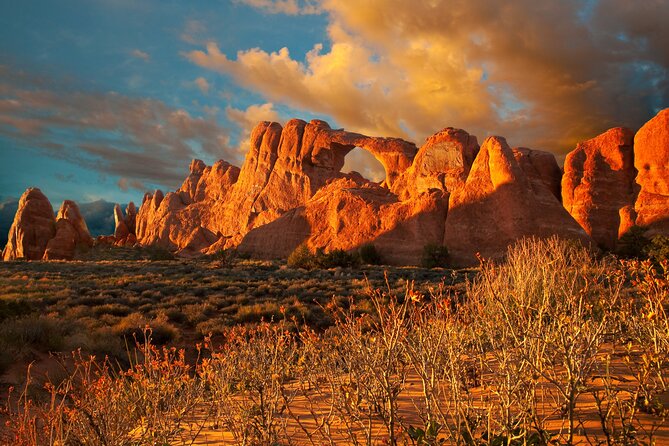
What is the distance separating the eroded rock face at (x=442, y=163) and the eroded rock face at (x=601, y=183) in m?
10.6

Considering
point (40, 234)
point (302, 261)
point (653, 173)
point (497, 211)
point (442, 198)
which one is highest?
point (653, 173)

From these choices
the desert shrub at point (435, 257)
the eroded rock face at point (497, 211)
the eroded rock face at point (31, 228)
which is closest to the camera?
the desert shrub at point (435, 257)

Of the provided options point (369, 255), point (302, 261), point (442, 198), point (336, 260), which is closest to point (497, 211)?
point (442, 198)

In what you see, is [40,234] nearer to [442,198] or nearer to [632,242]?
A: [442,198]

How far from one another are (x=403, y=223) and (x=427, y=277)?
44.2ft

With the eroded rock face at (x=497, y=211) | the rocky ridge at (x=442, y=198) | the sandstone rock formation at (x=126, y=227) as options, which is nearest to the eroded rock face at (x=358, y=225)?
the rocky ridge at (x=442, y=198)

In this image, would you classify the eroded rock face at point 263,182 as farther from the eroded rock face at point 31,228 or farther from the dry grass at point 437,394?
the dry grass at point 437,394

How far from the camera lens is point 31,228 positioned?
52.3 metres

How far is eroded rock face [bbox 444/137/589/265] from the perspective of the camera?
31.0 m

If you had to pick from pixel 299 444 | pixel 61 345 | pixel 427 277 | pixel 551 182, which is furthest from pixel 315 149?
pixel 299 444

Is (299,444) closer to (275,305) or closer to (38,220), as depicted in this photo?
(275,305)

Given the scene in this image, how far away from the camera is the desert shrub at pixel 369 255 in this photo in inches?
1321

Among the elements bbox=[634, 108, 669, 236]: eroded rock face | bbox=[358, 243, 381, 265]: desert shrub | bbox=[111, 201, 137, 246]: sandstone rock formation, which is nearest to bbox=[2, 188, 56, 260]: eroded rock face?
bbox=[111, 201, 137, 246]: sandstone rock formation

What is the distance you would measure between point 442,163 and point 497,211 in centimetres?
828
